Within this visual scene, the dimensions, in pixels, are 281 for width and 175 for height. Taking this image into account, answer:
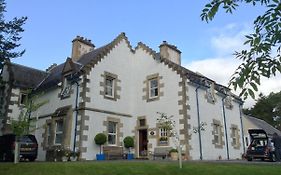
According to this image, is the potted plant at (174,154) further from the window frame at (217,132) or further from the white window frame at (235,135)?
the white window frame at (235,135)

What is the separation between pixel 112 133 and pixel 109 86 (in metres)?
3.78

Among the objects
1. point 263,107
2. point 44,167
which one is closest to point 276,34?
point 44,167

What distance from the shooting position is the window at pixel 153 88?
2459 cm

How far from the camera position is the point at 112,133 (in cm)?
2316

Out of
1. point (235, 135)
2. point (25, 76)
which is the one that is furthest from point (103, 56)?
point (235, 135)

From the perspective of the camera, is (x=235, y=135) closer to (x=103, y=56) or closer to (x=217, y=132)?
(x=217, y=132)

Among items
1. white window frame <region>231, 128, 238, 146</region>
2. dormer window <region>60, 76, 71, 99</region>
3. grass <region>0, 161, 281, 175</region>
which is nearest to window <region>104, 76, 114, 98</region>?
dormer window <region>60, 76, 71, 99</region>

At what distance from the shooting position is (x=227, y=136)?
27.6 meters

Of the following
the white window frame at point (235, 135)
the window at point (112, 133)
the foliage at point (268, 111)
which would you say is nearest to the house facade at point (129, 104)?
the window at point (112, 133)

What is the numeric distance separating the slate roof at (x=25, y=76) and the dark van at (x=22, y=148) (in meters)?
6.67

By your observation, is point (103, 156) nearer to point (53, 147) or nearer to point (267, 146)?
point (53, 147)

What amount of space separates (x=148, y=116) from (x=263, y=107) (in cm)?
4990

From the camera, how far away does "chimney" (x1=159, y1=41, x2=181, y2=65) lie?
2691 cm

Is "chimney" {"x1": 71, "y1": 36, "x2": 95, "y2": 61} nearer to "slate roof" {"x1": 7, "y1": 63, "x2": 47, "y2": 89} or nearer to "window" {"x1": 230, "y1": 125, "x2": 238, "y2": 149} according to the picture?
"slate roof" {"x1": 7, "y1": 63, "x2": 47, "y2": 89}
